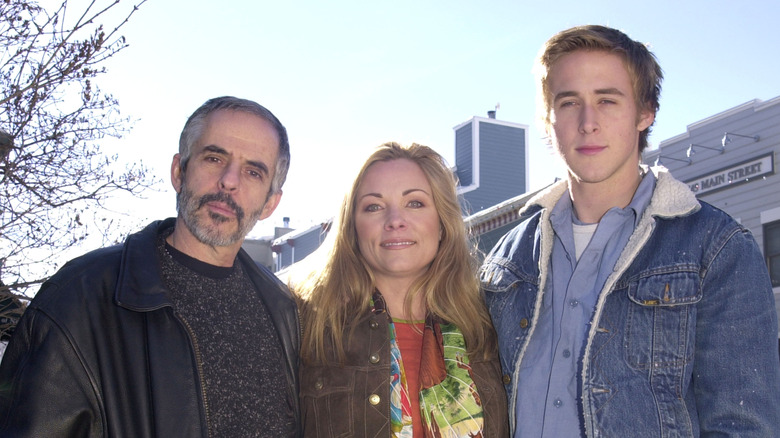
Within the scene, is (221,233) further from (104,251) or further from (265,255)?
(265,255)

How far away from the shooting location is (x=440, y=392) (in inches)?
139

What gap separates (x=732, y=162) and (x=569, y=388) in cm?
1102

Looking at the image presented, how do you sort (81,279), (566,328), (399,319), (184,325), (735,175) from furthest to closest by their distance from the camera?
(735,175), (399,319), (566,328), (184,325), (81,279)

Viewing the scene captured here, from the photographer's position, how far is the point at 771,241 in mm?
12234

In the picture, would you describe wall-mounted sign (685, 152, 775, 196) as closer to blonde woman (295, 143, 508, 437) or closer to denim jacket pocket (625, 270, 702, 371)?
blonde woman (295, 143, 508, 437)

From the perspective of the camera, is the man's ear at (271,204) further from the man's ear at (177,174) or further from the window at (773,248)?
the window at (773,248)

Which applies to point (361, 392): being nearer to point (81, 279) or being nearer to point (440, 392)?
point (440, 392)

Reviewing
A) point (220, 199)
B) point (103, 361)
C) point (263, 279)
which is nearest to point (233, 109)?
point (220, 199)

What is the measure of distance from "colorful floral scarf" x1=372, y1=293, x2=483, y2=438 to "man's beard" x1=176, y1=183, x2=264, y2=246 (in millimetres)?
946

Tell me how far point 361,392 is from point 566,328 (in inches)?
38.1

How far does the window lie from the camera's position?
12117 mm

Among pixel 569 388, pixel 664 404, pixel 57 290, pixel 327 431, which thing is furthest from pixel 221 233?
pixel 664 404

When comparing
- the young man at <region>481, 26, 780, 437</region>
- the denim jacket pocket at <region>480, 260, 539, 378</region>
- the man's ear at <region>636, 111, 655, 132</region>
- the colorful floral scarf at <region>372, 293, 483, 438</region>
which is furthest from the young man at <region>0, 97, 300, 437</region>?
the man's ear at <region>636, 111, 655, 132</region>

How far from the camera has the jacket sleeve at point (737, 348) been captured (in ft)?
9.22
